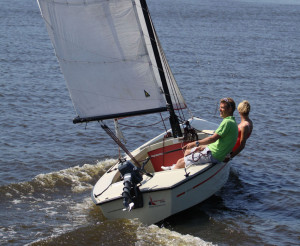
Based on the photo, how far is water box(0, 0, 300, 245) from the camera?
32.7 ft

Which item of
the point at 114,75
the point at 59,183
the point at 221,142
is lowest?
the point at 59,183

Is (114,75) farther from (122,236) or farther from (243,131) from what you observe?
(122,236)

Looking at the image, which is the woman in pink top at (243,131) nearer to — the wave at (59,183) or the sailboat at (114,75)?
the sailboat at (114,75)

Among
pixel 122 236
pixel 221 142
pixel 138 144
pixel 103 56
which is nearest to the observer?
pixel 122 236

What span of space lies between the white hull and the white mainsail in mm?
1517

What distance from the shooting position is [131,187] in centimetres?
945

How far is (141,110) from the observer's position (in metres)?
10.8

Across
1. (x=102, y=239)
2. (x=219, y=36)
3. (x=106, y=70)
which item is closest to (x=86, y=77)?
(x=106, y=70)

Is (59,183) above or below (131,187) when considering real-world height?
below

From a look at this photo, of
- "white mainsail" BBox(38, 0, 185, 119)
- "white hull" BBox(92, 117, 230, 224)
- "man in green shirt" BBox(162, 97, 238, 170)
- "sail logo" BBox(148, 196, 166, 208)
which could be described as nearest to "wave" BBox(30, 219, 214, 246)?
"white hull" BBox(92, 117, 230, 224)

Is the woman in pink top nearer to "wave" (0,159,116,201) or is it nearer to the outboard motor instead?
the outboard motor

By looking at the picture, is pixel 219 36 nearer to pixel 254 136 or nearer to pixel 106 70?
pixel 254 136

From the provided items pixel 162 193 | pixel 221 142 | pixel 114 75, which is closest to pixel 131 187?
pixel 162 193

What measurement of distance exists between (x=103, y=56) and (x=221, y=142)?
2.86m
